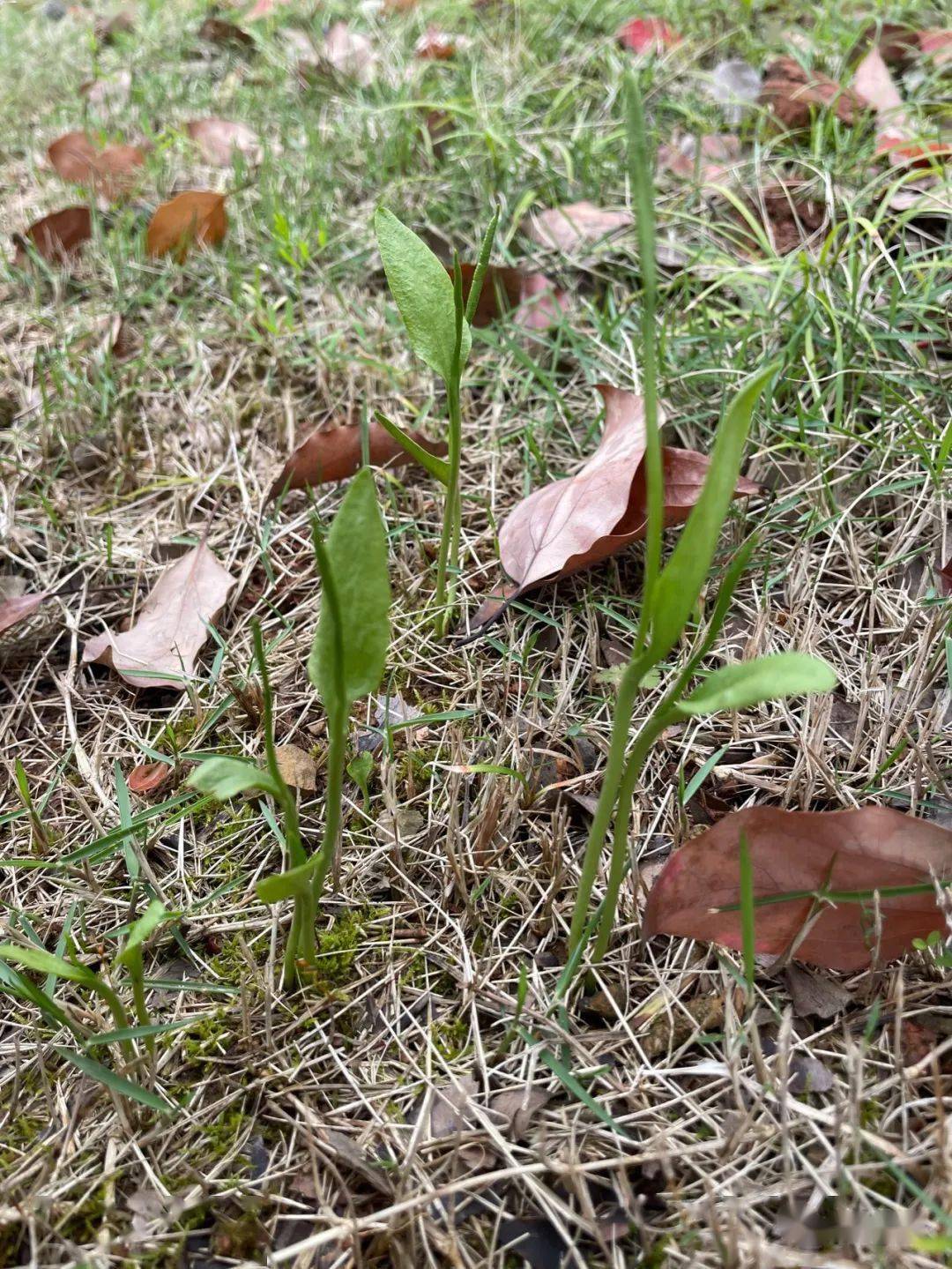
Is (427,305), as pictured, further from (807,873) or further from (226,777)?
(807,873)

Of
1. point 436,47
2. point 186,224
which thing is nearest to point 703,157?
point 436,47

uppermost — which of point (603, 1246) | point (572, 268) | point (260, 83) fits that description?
point (260, 83)

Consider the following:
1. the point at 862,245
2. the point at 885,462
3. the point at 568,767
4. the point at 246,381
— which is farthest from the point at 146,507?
the point at 862,245

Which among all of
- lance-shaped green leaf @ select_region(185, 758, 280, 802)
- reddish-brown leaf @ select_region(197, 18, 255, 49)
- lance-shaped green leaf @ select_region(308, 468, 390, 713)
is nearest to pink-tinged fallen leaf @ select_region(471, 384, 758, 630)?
lance-shaped green leaf @ select_region(308, 468, 390, 713)

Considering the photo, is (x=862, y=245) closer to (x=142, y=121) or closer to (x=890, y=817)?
(x=890, y=817)

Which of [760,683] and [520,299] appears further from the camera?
[520,299]

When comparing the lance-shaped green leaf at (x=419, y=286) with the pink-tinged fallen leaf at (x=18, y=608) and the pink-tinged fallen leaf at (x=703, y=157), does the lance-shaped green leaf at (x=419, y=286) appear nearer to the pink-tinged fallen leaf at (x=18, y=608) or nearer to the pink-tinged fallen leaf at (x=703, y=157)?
the pink-tinged fallen leaf at (x=18, y=608)

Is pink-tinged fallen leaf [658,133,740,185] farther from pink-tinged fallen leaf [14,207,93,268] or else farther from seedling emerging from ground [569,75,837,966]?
seedling emerging from ground [569,75,837,966]
